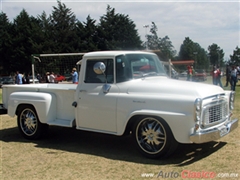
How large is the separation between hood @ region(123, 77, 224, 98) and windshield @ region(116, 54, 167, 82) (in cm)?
16

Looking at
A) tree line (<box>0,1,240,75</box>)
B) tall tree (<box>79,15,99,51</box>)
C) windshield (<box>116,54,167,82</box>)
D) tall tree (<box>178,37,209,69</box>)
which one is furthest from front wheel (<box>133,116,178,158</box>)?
tall tree (<box>178,37,209,69</box>)

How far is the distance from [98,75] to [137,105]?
119 cm

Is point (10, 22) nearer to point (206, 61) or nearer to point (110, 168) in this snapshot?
point (110, 168)

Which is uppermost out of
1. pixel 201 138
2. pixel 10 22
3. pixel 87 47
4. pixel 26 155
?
pixel 10 22

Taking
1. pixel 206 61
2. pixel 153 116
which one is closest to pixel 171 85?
pixel 153 116

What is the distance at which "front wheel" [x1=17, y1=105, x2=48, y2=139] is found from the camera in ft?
24.6

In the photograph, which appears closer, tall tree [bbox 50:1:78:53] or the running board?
the running board

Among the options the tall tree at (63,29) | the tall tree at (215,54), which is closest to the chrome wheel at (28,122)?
the tall tree at (63,29)

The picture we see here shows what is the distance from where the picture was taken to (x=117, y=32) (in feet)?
207

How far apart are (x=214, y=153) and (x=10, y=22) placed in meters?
59.5

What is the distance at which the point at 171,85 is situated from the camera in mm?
5824

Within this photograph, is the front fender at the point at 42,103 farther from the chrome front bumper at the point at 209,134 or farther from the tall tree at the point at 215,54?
the tall tree at the point at 215,54

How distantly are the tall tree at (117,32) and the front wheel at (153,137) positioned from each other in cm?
5489

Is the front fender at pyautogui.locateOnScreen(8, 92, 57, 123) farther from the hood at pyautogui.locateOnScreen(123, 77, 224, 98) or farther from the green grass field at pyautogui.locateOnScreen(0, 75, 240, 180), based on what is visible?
the hood at pyautogui.locateOnScreen(123, 77, 224, 98)
